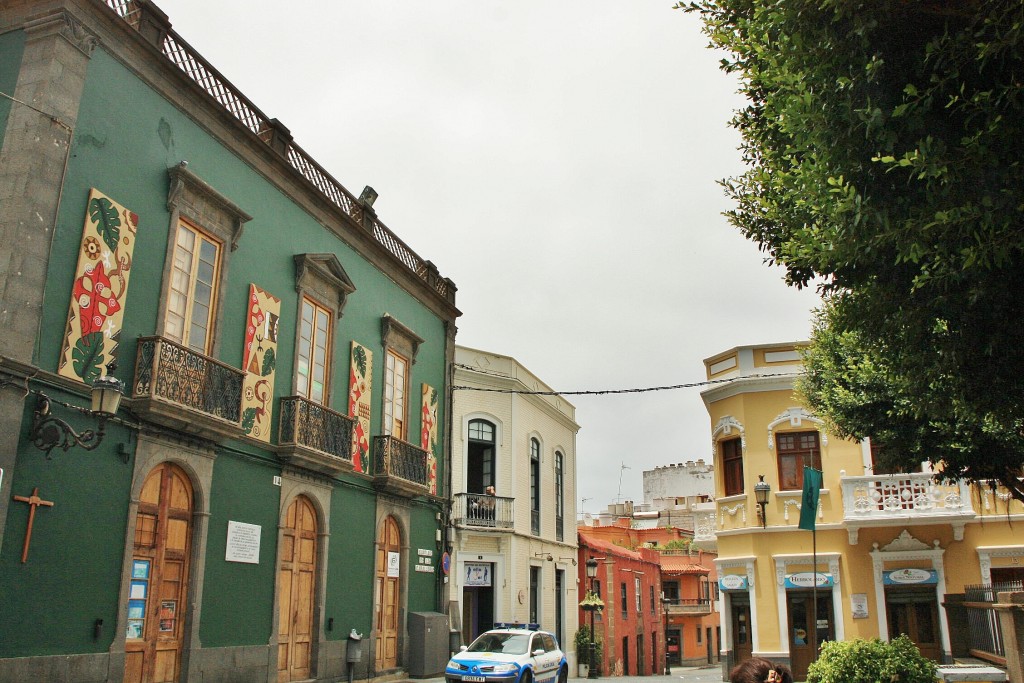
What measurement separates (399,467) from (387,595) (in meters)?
2.60

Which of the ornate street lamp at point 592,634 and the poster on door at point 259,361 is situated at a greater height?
the poster on door at point 259,361

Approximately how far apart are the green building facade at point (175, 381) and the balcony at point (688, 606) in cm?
3990

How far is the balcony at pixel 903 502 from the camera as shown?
786 inches

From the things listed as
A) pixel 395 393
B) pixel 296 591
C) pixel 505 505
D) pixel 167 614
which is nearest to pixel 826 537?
pixel 505 505

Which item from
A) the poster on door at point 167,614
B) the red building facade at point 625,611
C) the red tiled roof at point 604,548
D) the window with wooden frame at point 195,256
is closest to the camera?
the poster on door at point 167,614

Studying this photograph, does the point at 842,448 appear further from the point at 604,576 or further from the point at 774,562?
the point at 604,576

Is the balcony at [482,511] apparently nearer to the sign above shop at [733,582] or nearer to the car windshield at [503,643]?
the sign above shop at [733,582]

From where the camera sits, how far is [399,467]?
17781 millimetres

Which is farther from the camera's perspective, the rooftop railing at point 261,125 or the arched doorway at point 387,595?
the arched doorway at point 387,595

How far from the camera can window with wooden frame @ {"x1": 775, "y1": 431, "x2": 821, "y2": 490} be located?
21.8 metres

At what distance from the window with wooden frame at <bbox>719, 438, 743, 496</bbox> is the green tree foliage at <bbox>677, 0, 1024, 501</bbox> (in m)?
14.1

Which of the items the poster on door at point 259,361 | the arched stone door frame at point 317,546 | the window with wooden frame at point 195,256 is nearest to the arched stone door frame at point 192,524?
the poster on door at point 259,361

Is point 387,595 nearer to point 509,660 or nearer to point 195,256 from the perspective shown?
point 509,660

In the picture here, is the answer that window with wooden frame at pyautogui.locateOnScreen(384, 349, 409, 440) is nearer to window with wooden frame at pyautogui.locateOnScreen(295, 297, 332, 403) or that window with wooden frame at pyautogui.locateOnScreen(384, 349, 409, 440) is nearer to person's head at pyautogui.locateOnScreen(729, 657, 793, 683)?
window with wooden frame at pyautogui.locateOnScreen(295, 297, 332, 403)
